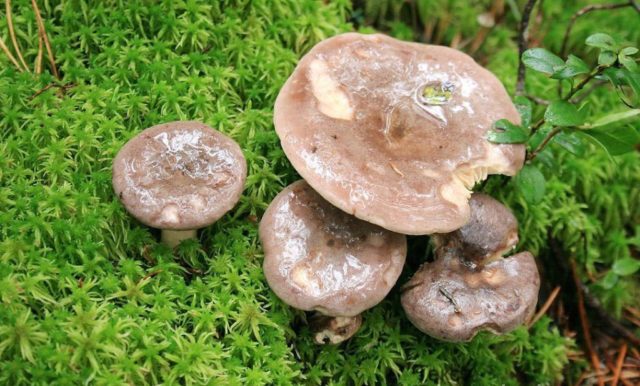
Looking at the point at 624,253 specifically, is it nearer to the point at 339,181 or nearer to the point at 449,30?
the point at 449,30

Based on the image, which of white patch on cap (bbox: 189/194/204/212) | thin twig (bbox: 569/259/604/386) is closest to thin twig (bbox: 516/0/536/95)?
thin twig (bbox: 569/259/604/386)

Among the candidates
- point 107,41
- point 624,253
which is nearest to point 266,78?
point 107,41

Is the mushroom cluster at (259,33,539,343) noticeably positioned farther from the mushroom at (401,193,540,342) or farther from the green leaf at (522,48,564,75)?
the green leaf at (522,48,564,75)

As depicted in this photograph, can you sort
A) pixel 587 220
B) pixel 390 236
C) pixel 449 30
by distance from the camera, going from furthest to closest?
1. pixel 449 30
2. pixel 587 220
3. pixel 390 236

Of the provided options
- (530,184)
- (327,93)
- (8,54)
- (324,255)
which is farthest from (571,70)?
(8,54)

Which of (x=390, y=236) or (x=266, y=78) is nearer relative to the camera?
(x=390, y=236)

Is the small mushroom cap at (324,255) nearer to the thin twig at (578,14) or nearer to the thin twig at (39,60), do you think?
the thin twig at (39,60)
